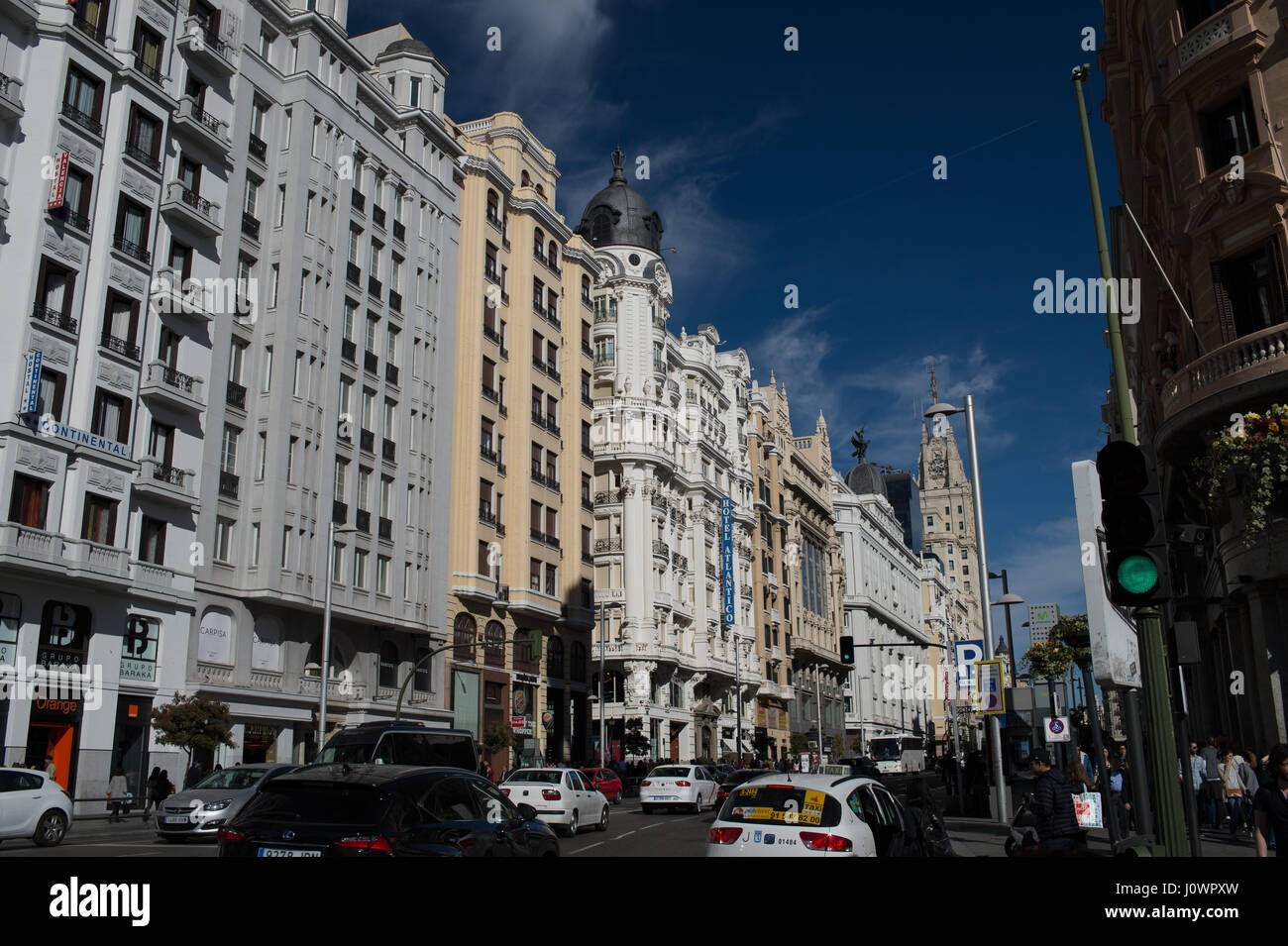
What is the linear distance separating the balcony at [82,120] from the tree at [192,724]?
718 inches

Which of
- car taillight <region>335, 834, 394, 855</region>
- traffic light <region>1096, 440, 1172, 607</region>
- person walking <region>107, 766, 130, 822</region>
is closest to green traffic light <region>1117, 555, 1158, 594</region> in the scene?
traffic light <region>1096, 440, 1172, 607</region>

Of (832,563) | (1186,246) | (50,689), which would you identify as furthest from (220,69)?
(832,563)

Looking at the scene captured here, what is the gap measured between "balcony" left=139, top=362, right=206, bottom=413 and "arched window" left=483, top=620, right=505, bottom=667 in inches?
754

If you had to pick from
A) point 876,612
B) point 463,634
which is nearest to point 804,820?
point 463,634

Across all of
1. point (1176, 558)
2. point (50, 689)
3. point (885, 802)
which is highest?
point (1176, 558)

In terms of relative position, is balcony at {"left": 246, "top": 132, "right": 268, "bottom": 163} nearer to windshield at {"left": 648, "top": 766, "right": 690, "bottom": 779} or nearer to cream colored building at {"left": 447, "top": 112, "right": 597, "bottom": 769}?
cream colored building at {"left": 447, "top": 112, "right": 597, "bottom": 769}

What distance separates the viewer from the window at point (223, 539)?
123 feet

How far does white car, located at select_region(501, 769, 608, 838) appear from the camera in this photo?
2448 centimetres

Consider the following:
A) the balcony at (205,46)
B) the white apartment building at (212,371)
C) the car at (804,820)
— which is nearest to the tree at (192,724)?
the white apartment building at (212,371)

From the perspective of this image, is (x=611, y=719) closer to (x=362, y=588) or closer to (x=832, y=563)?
(x=362, y=588)

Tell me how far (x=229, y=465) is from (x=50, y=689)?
10551 millimetres

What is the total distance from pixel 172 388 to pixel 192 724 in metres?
11.2

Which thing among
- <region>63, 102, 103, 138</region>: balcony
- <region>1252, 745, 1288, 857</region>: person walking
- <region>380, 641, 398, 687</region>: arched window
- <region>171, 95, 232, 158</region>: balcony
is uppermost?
<region>171, 95, 232, 158</region>: balcony
